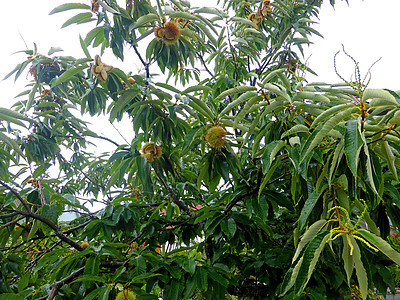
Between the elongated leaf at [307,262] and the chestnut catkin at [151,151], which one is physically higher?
the chestnut catkin at [151,151]

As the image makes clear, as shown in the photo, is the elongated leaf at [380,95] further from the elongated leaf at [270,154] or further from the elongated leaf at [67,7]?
the elongated leaf at [67,7]

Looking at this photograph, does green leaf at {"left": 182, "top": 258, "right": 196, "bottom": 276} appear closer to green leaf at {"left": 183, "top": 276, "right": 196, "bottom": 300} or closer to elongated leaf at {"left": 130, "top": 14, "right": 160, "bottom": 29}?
green leaf at {"left": 183, "top": 276, "right": 196, "bottom": 300}

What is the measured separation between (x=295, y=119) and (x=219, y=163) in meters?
0.28

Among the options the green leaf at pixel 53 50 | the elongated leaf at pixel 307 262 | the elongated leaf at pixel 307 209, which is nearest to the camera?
the elongated leaf at pixel 307 262

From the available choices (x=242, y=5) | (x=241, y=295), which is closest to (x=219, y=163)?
(x=241, y=295)

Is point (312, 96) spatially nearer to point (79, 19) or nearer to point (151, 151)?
point (151, 151)

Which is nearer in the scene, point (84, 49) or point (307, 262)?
point (307, 262)

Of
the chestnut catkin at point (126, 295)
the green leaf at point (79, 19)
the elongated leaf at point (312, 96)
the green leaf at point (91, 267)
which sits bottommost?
the chestnut catkin at point (126, 295)

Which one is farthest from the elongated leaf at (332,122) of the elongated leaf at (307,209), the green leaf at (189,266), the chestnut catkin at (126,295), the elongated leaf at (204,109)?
the chestnut catkin at (126,295)

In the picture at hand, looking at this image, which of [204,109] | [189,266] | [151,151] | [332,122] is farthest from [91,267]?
[332,122]

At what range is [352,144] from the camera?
45 cm

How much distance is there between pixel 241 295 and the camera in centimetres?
120

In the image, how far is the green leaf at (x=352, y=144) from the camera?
431 millimetres

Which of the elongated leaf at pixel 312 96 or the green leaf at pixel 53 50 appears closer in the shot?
the elongated leaf at pixel 312 96
